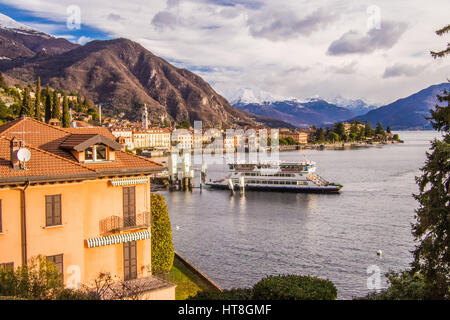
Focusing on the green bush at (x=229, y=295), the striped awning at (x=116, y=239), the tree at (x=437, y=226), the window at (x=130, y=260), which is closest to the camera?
the green bush at (x=229, y=295)

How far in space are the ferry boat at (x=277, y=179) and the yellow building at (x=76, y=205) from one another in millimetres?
50343

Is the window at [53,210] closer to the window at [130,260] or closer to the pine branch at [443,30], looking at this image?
the window at [130,260]

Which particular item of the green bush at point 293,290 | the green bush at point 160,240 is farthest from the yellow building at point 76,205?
the green bush at point 293,290

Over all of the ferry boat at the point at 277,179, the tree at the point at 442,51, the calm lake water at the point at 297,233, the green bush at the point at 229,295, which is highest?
the tree at the point at 442,51

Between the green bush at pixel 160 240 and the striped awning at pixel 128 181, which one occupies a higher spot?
the striped awning at pixel 128 181

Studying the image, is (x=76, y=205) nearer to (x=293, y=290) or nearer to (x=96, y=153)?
(x=96, y=153)

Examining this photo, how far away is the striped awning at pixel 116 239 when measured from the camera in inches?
560

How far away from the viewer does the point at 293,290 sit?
1068 centimetres

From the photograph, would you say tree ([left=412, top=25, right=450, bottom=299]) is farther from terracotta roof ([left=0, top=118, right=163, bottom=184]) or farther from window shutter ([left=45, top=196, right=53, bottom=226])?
window shutter ([left=45, top=196, right=53, bottom=226])

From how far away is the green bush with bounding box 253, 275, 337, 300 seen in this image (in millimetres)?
10461
